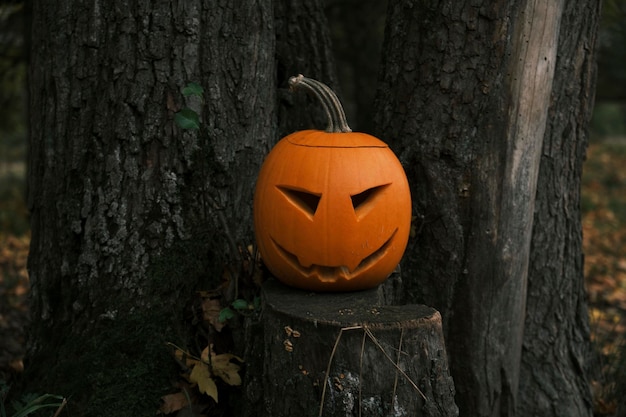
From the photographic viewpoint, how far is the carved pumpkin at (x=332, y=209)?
2.58 metres

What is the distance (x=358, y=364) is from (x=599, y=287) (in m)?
4.34

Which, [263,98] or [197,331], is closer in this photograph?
[197,331]

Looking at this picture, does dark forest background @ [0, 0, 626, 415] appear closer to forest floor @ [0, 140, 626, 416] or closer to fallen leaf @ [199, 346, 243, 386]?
forest floor @ [0, 140, 626, 416]

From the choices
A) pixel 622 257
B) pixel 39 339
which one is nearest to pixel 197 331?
pixel 39 339

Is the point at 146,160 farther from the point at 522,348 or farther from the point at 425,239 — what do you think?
the point at 522,348

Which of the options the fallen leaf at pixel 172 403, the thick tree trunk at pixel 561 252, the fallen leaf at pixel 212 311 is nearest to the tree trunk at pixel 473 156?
the thick tree trunk at pixel 561 252

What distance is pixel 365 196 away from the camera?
9.00 feet

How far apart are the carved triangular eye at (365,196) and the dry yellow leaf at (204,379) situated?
2.92 feet

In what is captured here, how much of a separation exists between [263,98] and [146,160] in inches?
24.5

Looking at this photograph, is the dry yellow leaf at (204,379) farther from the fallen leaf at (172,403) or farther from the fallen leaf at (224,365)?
the fallen leaf at (172,403)

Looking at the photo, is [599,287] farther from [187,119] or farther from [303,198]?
[187,119]

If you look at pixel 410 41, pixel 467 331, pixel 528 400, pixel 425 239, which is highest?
pixel 410 41

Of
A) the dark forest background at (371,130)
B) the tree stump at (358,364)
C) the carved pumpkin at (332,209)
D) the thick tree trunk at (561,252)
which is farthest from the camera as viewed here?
the dark forest background at (371,130)

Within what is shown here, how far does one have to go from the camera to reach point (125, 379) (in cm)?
294
